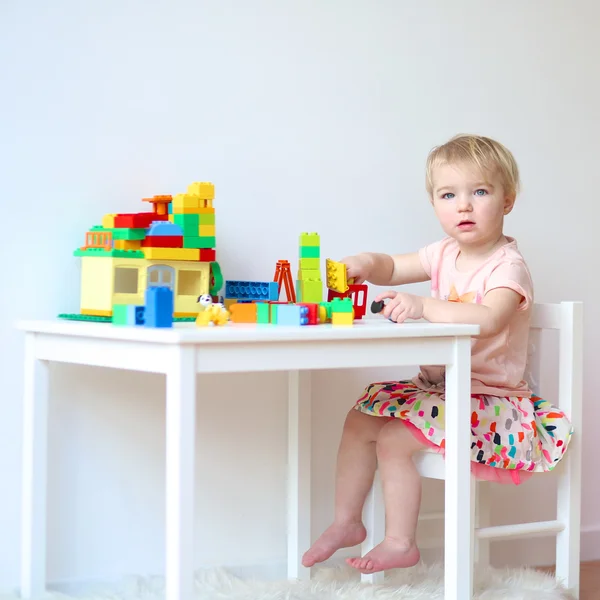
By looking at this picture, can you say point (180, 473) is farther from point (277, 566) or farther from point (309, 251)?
point (277, 566)

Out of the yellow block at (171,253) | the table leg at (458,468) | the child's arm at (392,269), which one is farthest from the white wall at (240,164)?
the table leg at (458,468)

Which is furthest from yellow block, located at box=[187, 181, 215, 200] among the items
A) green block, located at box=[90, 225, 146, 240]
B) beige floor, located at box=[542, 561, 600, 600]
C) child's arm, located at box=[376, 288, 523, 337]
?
beige floor, located at box=[542, 561, 600, 600]

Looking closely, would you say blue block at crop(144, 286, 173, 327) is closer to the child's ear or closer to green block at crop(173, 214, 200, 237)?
green block at crop(173, 214, 200, 237)

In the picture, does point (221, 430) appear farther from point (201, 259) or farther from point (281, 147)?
point (281, 147)

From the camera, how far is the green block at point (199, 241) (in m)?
A: 1.49

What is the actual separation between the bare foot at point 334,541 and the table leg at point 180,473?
1.35ft

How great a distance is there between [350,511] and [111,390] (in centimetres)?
46

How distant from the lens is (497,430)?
5.00 feet

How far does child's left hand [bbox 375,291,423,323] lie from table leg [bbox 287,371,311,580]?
35cm

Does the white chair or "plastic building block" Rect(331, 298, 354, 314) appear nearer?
"plastic building block" Rect(331, 298, 354, 314)

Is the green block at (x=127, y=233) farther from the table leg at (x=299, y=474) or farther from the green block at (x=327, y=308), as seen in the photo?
the table leg at (x=299, y=474)

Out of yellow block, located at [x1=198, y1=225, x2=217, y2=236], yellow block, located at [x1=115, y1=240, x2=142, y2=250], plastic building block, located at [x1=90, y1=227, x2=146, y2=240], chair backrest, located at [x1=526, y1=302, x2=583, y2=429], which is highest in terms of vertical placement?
yellow block, located at [x1=198, y1=225, x2=217, y2=236]

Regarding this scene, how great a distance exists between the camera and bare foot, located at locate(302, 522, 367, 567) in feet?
5.04

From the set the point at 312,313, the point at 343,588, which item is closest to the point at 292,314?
the point at 312,313
